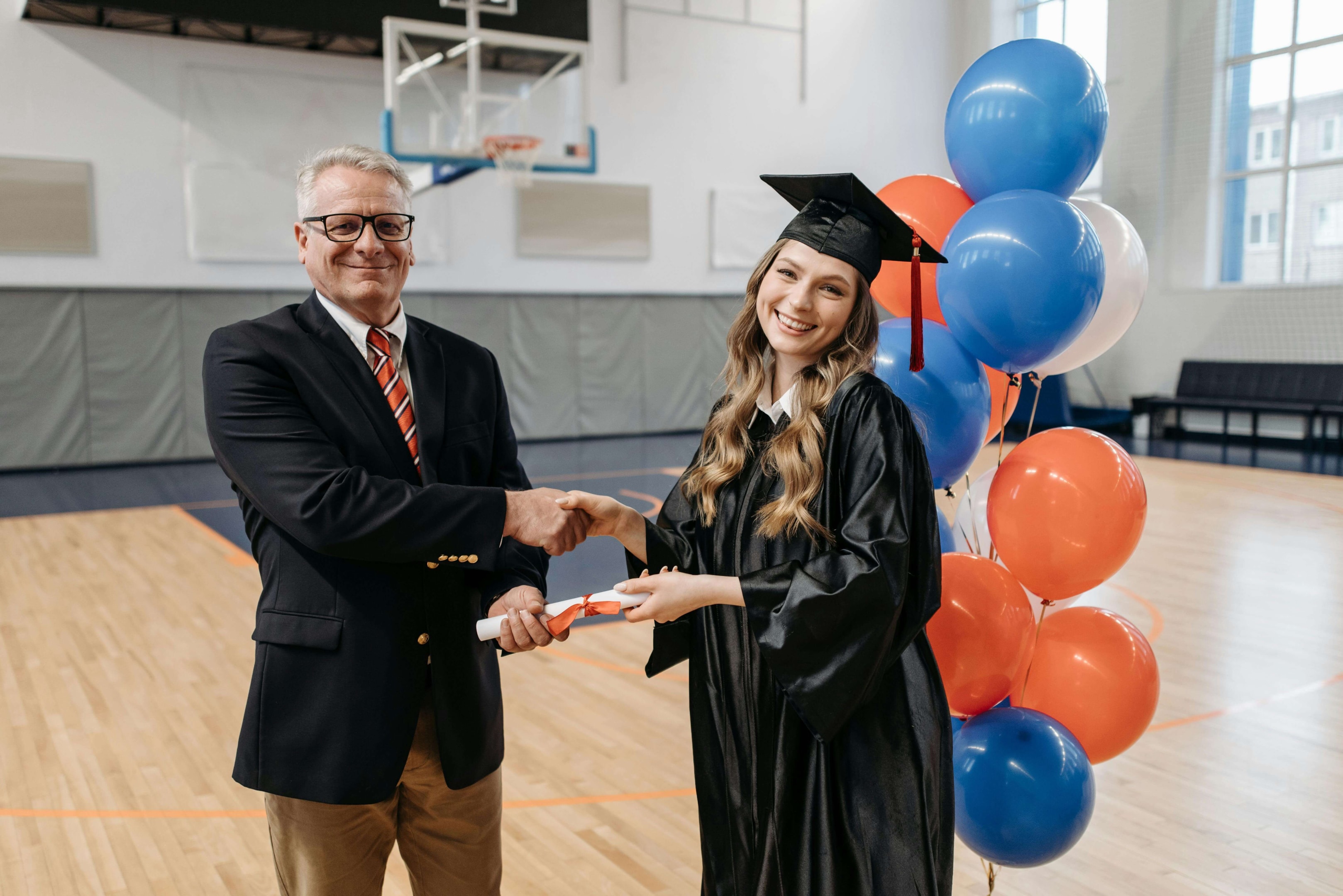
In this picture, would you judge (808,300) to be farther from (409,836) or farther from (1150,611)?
(1150,611)

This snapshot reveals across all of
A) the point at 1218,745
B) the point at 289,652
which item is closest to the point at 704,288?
the point at 1218,745

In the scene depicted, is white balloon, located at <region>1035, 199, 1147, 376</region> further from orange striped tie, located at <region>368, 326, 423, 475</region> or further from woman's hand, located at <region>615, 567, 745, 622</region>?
orange striped tie, located at <region>368, 326, 423, 475</region>

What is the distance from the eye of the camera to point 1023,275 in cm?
261

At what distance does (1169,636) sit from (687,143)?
470 inches

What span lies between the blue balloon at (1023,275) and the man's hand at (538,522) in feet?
4.12

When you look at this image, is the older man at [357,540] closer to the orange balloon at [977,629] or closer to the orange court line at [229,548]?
the orange balloon at [977,629]

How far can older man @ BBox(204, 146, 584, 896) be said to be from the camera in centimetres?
198

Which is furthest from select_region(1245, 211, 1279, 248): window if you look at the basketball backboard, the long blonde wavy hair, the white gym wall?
the long blonde wavy hair

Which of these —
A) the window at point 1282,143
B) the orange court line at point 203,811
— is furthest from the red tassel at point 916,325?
the window at point 1282,143

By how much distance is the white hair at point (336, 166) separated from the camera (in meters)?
2.04

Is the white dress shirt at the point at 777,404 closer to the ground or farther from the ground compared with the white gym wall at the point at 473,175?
closer to the ground

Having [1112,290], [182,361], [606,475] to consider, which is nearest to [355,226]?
[1112,290]

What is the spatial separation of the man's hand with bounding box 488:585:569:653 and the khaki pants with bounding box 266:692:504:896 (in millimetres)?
229

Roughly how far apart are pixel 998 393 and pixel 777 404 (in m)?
1.34
